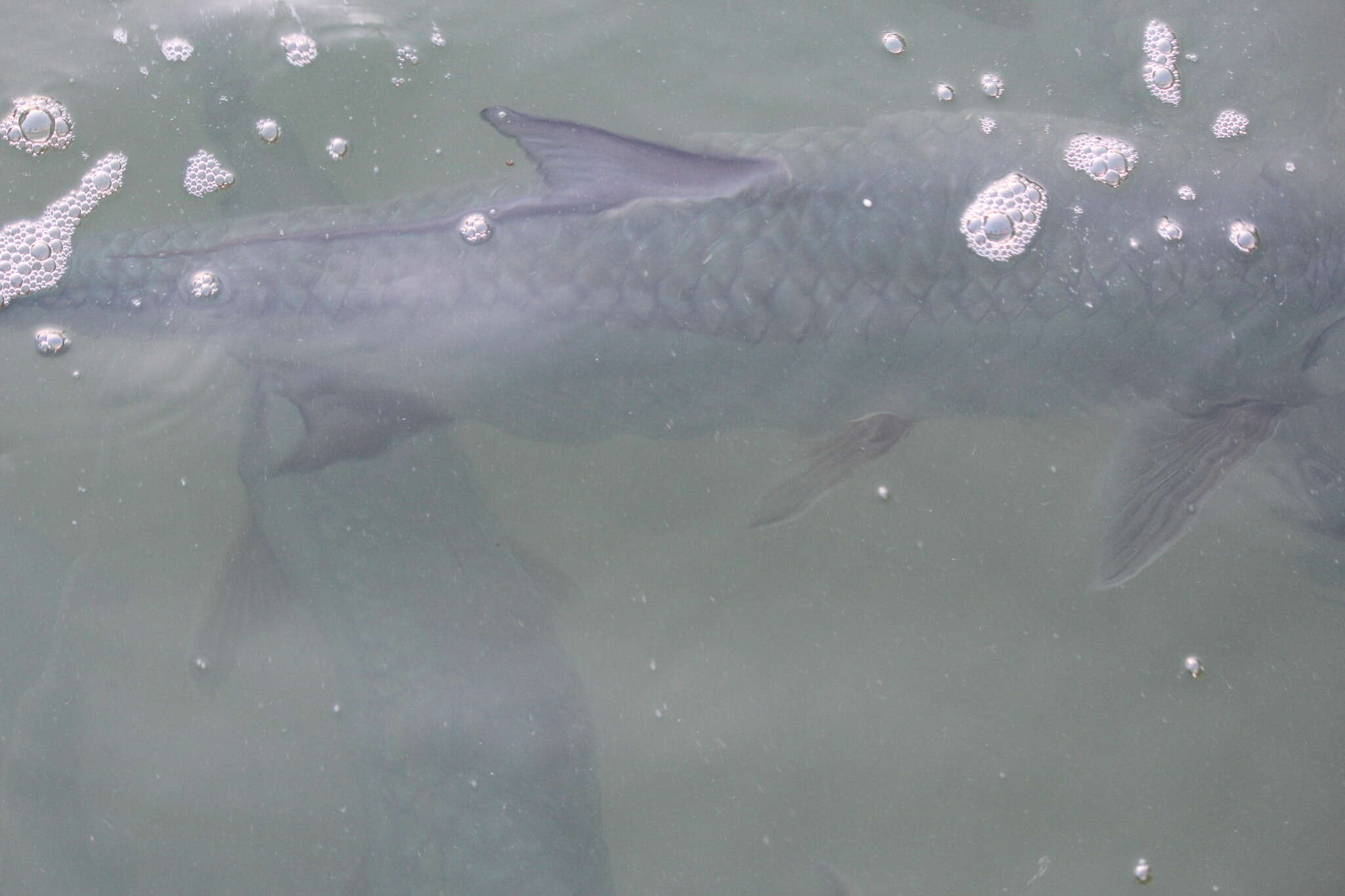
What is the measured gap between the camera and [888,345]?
2416mm

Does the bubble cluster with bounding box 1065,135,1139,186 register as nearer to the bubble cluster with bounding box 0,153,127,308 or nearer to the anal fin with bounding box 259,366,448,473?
the anal fin with bounding box 259,366,448,473

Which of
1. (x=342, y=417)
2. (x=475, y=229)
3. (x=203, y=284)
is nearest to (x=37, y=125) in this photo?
(x=203, y=284)

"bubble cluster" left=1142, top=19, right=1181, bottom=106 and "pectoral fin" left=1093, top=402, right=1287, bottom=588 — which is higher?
"bubble cluster" left=1142, top=19, right=1181, bottom=106

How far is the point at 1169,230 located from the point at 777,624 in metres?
1.33

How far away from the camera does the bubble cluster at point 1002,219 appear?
2363mm

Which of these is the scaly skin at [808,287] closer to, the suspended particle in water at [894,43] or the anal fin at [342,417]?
the anal fin at [342,417]

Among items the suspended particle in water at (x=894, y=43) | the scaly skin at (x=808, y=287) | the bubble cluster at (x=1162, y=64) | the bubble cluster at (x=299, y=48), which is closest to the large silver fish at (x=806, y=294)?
the scaly skin at (x=808, y=287)

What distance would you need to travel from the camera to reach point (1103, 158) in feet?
8.09

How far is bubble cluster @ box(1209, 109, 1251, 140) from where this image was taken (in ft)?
8.55

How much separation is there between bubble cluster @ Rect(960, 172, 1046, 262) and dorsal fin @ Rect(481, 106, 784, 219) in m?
0.47

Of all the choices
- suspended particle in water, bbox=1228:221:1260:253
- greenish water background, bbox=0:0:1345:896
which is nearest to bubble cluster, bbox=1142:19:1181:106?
greenish water background, bbox=0:0:1345:896

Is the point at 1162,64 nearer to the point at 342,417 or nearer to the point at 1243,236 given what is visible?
the point at 1243,236

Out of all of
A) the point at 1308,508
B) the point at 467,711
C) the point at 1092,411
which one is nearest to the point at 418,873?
the point at 467,711

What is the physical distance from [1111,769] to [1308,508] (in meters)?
0.86
